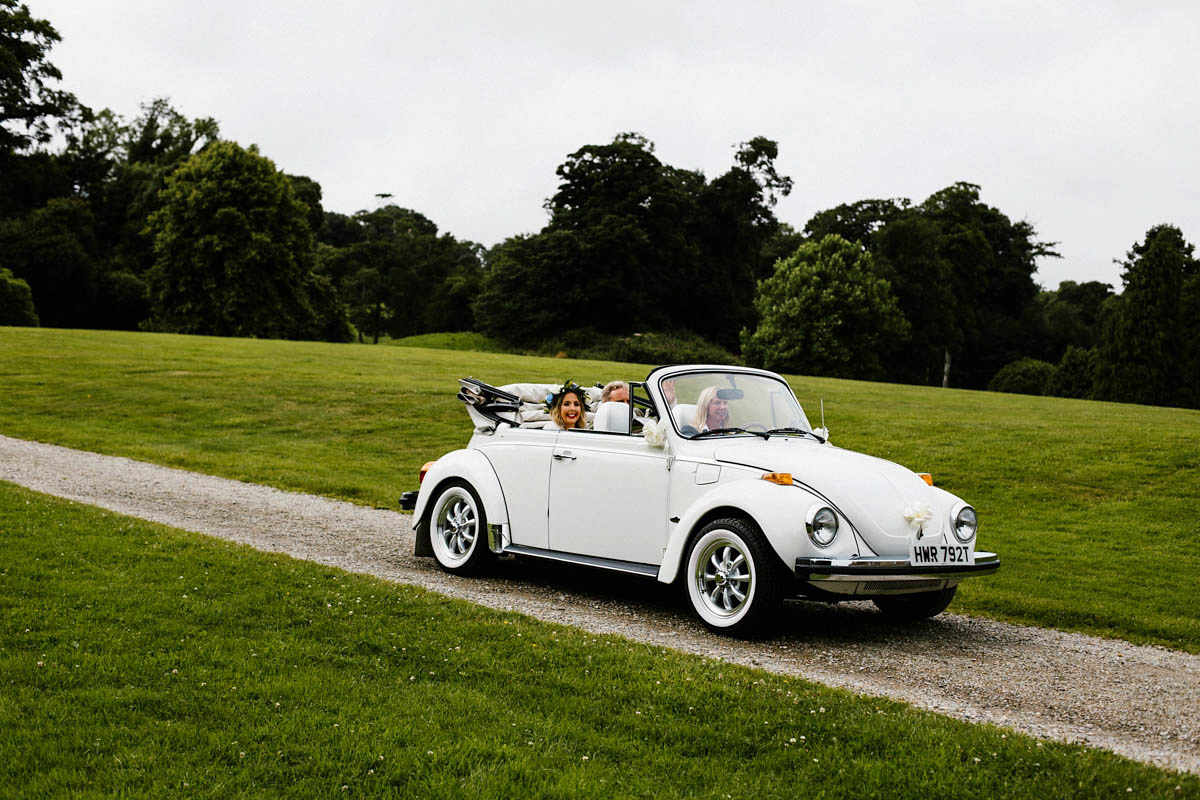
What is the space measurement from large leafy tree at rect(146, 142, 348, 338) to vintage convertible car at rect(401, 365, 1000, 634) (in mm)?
52131

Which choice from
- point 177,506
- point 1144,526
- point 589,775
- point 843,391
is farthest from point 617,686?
point 843,391

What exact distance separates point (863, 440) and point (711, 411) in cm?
1192

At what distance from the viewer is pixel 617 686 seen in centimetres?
582

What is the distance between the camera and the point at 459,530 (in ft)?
33.0

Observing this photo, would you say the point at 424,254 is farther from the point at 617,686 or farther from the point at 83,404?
the point at 617,686

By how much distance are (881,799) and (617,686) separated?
180cm

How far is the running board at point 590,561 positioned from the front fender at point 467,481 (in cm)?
32

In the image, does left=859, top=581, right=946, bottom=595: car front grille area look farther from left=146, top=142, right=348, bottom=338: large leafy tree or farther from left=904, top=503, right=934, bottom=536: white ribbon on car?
left=146, top=142, right=348, bottom=338: large leafy tree

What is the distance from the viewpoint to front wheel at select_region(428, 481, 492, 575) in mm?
9812

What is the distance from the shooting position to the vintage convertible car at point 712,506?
739 cm

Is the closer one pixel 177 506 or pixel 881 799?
pixel 881 799

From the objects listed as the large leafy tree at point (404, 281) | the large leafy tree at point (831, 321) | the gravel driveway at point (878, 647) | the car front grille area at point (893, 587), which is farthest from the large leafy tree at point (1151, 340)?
the car front grille area at point (893, 587)

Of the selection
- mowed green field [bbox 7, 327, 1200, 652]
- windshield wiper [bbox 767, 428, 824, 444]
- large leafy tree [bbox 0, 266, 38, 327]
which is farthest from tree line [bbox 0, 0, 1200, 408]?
windshield wiper [bbox 767, 428, 824, 444]

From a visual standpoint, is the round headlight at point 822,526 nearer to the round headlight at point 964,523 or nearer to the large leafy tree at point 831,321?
the round headlight at point 964,523
